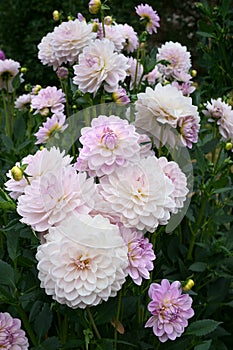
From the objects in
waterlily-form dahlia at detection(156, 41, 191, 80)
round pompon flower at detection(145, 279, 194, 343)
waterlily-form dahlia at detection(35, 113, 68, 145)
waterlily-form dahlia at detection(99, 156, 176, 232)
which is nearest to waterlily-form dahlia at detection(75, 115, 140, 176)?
waterlily-form dahlia at detection(99, 156, 176, 232)

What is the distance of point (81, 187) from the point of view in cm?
74

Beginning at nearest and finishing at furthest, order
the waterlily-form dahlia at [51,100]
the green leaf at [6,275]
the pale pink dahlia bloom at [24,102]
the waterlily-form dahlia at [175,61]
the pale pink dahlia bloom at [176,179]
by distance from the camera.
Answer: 1. the pale pink dahlia bloom at [176,179]
2. the green leaf at [6,275]
3. the waterlily-form dahlia at [51,100]
4. the waterlily-form dahlia at [175,61]
5. the pale pink dahlia bloom at [24,102]

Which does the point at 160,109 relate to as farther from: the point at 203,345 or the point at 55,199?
the point at 203,345

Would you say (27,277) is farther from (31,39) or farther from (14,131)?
(31,39)

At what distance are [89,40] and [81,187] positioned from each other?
567 millimetres

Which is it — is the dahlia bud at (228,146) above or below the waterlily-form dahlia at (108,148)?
below

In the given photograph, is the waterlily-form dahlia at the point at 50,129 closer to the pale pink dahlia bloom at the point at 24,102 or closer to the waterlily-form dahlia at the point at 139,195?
the waterlily-form dahlia at the point at 139,195

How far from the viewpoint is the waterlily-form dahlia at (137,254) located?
2.49ft

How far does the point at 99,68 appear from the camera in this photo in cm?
100

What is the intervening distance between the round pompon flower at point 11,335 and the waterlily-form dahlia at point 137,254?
29 centimetres

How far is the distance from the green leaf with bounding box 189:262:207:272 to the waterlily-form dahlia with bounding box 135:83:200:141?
1.23 feet

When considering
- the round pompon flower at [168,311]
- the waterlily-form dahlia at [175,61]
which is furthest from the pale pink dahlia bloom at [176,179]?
the waterlily-form dahlia at [175,61]

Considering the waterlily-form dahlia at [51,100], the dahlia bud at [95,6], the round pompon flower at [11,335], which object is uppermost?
the dahlia bud at [95,6]

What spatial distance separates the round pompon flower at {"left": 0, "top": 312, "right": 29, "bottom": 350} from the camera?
94 centimetres
